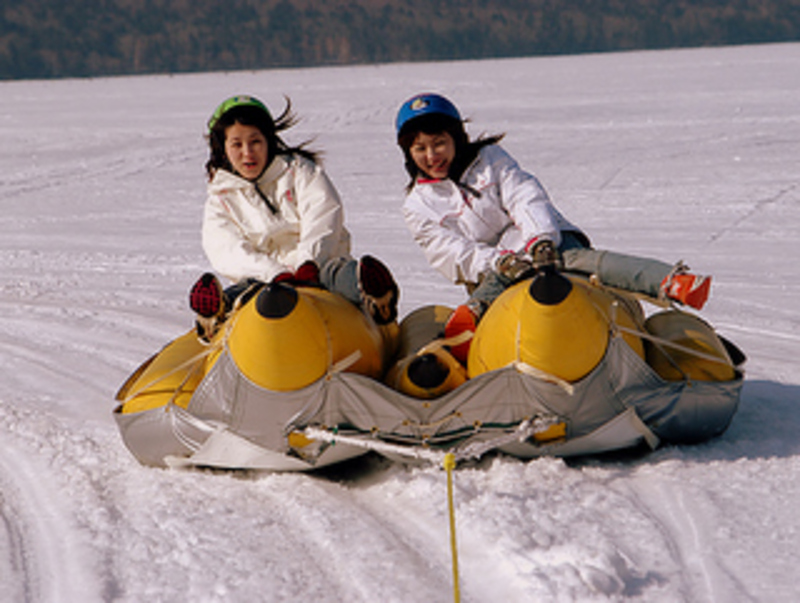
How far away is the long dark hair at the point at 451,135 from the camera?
459 cm

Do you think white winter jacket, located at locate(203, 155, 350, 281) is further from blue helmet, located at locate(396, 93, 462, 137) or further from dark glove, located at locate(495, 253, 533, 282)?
dark glove, located at locate(495, 253, 533, 282)

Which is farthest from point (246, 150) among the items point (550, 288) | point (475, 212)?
point (550, 288)

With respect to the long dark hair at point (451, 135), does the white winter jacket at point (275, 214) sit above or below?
below

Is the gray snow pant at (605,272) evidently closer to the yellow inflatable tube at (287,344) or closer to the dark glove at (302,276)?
the yellow inflatable tube at (287,344)

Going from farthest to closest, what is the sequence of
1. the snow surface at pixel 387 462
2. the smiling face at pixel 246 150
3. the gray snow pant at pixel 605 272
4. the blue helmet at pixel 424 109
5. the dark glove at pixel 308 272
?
the smiling face at pixel 246 150 → the blue helmet at pixel 424 109 → the dark glove at pixel 308 272 → the gray snow pant at pixel 605 272 → the snow surface at pixel 387 462

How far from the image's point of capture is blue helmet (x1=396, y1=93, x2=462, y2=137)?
455cm

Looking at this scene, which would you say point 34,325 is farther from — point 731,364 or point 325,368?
point 731,364

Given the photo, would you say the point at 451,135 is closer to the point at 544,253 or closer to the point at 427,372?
the point at 544,253

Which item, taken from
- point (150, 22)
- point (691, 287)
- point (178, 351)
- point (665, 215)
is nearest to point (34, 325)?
point (178, 351)

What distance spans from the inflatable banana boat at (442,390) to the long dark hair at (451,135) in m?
0.92

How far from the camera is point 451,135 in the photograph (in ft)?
15.3

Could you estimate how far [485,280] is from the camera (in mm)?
4414

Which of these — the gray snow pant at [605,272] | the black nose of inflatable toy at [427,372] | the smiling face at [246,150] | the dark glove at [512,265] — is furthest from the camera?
the smiling face at [246,150]

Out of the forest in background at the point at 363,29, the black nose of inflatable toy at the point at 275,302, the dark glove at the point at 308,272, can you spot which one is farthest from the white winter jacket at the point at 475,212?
the forest in background at the point at 363,29
